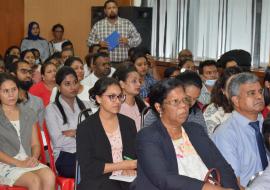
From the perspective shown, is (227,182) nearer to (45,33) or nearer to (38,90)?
(38,90)

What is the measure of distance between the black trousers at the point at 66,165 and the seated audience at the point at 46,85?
1459 millimetres

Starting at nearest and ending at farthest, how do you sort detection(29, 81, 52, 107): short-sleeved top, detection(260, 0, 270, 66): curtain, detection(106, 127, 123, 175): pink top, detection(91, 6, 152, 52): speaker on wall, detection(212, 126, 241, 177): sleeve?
detection(212, 126, 241, 177): sleeve, detection(106, 127, 123, 175): pink top, detection(29, 81, 52, 107): short-sleeved top, detection(260, 0, 270, 66): curtain, detection(91, 6, 152, 52): speaker on wall

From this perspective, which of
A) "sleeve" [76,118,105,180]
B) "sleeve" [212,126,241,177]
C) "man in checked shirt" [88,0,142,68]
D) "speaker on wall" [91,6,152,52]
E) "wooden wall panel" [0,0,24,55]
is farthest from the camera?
"wooden wall panel" [0,0,24,55]

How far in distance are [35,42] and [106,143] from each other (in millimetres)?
6946

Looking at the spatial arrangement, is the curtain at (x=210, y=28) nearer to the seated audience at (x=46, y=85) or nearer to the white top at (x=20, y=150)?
the seated audience at (x=46, y=85)

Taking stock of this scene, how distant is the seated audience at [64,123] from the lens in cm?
420

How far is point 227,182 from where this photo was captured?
2.76 metres

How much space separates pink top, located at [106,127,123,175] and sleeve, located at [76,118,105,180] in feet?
0.52

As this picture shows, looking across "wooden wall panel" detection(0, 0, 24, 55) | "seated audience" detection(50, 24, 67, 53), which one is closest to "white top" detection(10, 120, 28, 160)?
"seated audience" detection(50, 24, 67, 53)

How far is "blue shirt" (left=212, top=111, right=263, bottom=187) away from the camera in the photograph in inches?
122

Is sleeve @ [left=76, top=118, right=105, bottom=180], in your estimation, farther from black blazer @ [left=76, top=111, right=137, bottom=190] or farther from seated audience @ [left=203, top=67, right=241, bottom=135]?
seated audience @ [left=203, top=67, right=241, bottom=135]

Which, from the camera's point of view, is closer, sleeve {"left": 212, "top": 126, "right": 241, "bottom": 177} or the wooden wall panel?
sleeve {"left": 212, "top": 126, "right": 241, "bottom": 177}

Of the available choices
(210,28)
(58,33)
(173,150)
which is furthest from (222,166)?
(58,33)

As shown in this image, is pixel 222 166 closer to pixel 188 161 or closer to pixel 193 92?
pixel 188 161
